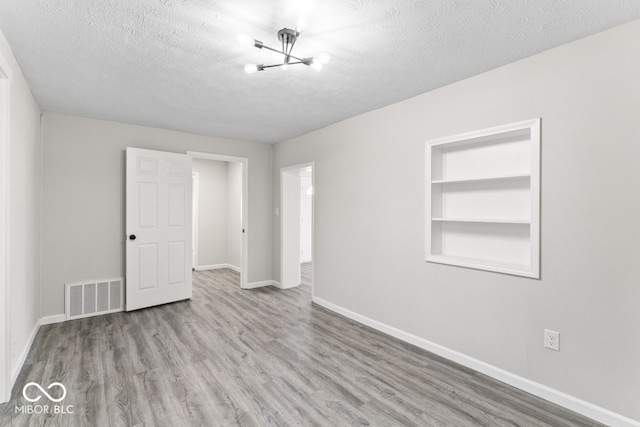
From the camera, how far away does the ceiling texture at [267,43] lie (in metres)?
1.76

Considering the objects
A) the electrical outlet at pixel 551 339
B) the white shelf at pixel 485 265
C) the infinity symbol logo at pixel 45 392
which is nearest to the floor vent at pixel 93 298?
the infinity symbol logo at pixel 45 392

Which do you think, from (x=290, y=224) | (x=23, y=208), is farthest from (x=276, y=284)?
(x=23, y=208)

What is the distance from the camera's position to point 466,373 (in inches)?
99.8

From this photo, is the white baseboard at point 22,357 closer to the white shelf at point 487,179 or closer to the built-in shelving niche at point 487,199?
the built-in shelving niche at point 487,199

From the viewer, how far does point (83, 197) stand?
3844 mm

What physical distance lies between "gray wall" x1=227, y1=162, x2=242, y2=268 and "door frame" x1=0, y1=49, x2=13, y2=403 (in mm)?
4454

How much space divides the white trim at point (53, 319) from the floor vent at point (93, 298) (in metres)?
0.05

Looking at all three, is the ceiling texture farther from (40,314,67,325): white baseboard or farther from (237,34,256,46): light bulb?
(40,314,67,325): white baseboard

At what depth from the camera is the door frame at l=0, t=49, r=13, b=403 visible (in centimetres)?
205

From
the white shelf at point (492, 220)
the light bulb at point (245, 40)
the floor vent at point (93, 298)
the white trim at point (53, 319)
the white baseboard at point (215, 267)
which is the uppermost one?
the light bulb at point (245, 40)

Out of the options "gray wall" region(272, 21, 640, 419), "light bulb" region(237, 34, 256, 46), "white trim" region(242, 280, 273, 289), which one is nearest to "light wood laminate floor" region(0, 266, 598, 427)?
"gray wall" region(272, 21, 640, 419)

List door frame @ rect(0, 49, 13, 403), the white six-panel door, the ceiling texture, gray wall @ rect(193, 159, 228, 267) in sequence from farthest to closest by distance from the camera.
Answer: gray wall @ rect(193, 159, 228, 267), the white six-panel door, door frame @ rect(0, 49, 13, 403), the ceiling texture

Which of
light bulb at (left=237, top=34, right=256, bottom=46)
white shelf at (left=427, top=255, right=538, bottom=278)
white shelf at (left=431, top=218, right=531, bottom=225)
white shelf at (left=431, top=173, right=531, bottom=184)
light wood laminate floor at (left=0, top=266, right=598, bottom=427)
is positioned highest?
light bulb at (left=237, top=34, right=256, bottom=46)

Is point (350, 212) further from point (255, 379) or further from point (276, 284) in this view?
point (276, 284)
